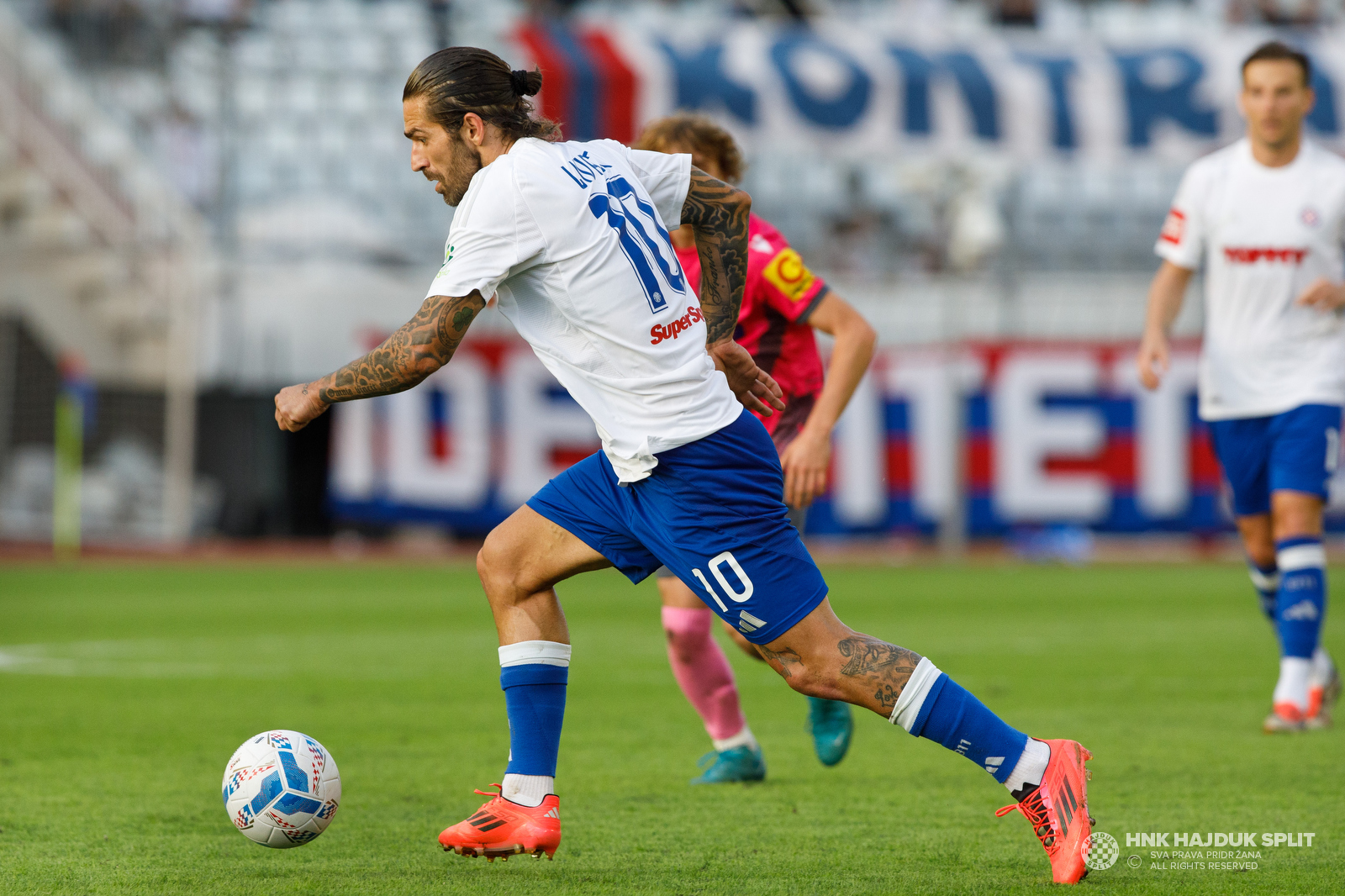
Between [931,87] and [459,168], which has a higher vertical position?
[931,87]

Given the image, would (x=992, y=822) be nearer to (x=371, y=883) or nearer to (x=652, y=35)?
(x=371, y=883)

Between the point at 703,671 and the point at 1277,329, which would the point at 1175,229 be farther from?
the point at 703,671

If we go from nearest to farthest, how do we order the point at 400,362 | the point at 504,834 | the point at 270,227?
the point at 400,362 → the point at 504,834 → the point at 270,227

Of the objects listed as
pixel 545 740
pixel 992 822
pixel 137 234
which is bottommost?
pixel 992 822

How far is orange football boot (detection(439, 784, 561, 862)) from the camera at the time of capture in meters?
3.79

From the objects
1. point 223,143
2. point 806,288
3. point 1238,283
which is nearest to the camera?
point 806,288

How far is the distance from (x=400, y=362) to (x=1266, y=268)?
422cm

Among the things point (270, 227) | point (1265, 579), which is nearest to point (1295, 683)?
point (1265, 579)

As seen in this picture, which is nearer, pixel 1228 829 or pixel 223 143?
pixel 1228 829

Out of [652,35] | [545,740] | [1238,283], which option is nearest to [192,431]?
[652,35]

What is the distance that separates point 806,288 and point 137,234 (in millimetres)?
16885

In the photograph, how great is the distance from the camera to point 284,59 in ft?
65.1

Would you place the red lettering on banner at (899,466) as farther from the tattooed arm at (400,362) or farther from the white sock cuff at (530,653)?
the tattooed arm at (400,362)

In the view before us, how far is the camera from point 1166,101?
19.5 m
